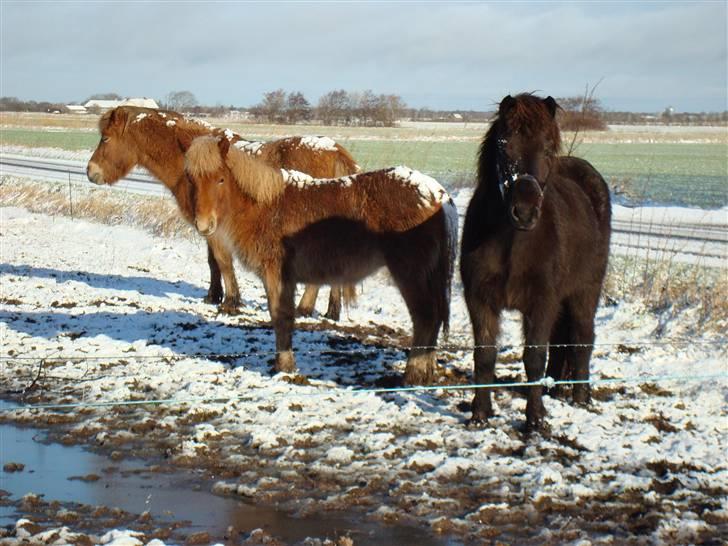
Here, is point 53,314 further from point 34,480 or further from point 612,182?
point 612,182

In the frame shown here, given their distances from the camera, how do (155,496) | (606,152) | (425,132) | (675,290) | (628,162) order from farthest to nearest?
(425,132) < (606,152) < (628,162) < (675,290) < (155,496)

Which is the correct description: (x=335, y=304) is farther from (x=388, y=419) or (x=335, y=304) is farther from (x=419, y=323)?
(x=388, y=419)

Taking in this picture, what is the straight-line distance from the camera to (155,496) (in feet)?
16.8

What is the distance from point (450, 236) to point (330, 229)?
1.11m

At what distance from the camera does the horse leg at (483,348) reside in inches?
240

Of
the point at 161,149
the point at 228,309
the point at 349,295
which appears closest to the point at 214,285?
→ the point at 228,309

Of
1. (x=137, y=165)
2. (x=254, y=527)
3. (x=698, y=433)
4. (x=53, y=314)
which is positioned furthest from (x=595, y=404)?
(x=137, y=165)

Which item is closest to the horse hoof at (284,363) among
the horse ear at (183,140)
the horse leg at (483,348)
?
the horse leg at (483,348)

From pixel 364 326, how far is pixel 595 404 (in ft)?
12.5

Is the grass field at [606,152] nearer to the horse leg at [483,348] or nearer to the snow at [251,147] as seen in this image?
the snow at [251,147]

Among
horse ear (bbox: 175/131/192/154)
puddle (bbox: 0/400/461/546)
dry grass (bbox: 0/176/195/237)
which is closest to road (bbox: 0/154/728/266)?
dry grass (bbox: 0/176/195/237)

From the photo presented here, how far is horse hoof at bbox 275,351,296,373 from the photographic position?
776 centimetres

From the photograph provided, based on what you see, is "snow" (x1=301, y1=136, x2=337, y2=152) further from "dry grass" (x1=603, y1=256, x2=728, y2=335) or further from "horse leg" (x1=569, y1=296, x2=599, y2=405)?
"horse leg" (x1=569, y1=296, x2=599, y2=405)

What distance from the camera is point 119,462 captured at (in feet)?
18.9
